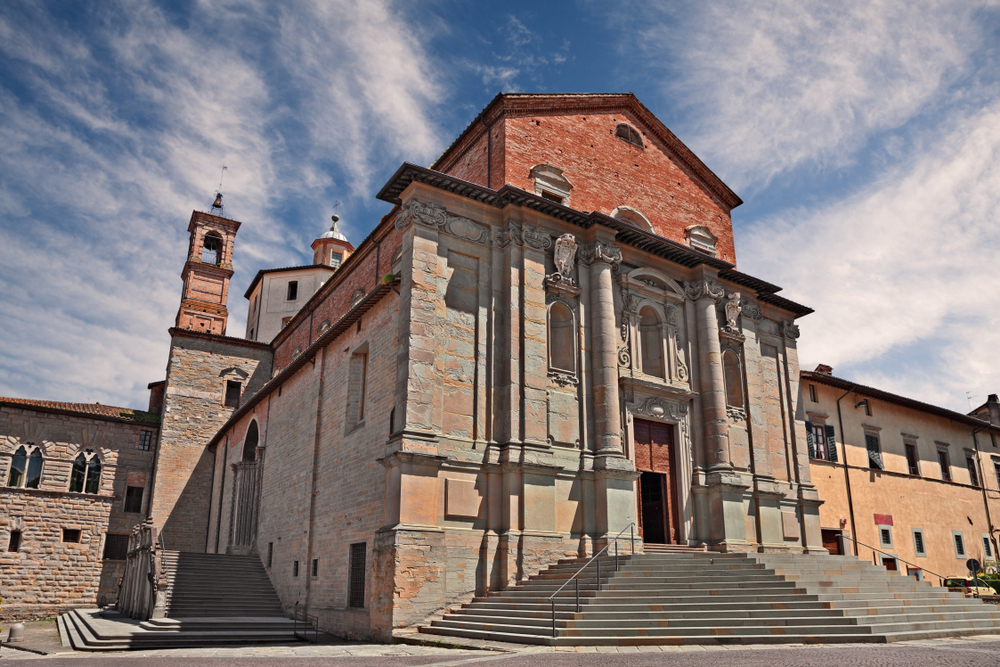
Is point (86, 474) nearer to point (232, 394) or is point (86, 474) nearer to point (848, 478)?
point (232, 394)

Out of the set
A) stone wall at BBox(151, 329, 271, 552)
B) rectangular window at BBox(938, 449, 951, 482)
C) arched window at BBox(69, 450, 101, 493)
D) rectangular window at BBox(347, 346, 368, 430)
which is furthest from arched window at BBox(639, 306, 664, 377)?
arched window at BBox(69, 450, 101, 493)

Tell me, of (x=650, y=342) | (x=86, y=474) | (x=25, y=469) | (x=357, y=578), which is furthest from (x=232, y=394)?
(x=650, y=342)

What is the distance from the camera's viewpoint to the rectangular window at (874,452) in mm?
28766

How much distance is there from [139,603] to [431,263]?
47.9 ft

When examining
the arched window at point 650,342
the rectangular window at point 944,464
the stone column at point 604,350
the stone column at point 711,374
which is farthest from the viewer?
the rectangular window at point 944,464

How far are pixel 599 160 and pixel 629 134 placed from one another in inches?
87.2

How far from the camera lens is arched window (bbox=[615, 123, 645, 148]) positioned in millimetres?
23953

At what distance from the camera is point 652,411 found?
1991 cm

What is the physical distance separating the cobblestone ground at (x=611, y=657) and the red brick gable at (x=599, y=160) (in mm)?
12667

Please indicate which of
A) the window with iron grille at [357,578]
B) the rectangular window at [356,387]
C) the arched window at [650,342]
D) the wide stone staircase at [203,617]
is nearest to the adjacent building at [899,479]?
the arched window at [650,342]

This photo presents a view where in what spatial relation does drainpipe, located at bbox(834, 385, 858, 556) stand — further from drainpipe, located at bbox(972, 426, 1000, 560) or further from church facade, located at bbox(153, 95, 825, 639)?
drainpipe, located at bbox(972, 426, 1000, 560)

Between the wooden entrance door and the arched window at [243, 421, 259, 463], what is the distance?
55.5ft

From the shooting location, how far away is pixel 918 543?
1126 inches

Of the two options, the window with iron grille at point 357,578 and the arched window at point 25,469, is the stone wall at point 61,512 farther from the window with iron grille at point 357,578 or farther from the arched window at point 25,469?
the window with iron grille at point 357,578
